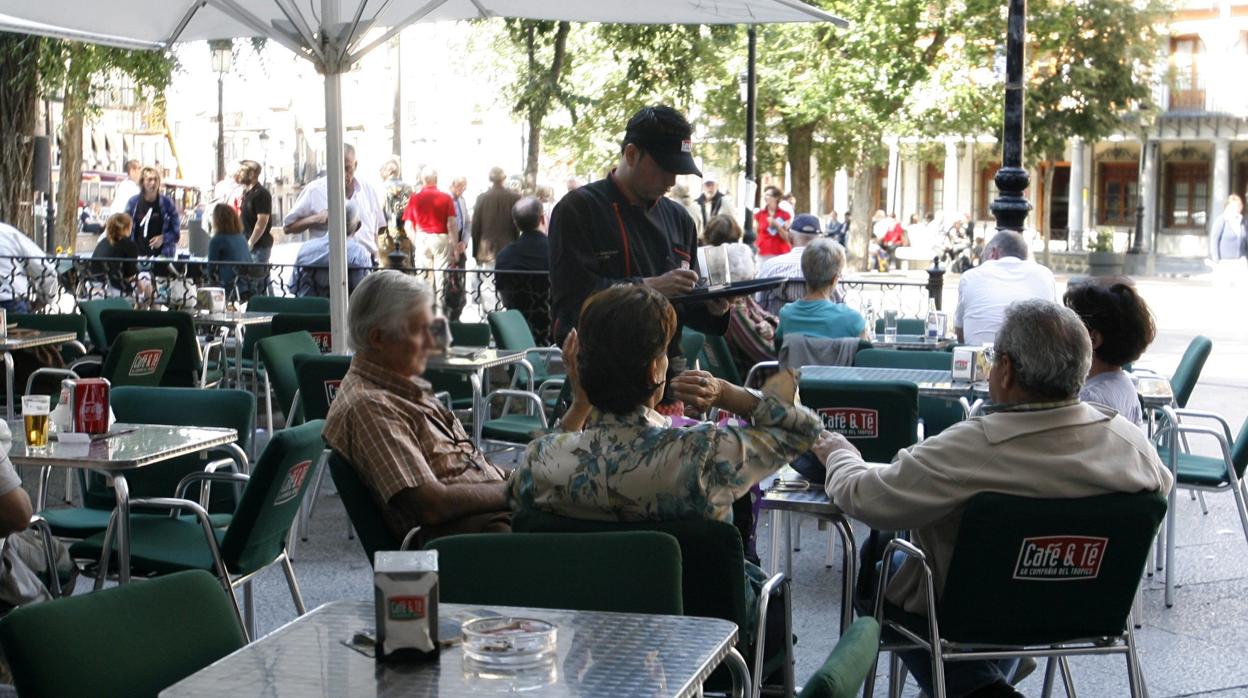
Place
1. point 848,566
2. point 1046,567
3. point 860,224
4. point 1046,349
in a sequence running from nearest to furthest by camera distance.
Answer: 1. point 1046,567
2. point 1046,349
3. point 848,566
4. point 860,224

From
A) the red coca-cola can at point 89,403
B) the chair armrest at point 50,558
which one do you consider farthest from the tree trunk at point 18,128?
the chair armrest at point 50,558

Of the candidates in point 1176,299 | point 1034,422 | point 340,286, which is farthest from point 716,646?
A: point 1176,299

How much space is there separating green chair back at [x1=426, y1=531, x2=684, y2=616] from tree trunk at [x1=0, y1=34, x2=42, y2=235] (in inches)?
598

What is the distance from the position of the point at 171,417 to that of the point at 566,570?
3.07 m

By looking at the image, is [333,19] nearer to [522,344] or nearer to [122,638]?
[522,344]

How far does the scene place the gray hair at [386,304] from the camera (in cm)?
153

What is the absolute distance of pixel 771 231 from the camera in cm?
1797

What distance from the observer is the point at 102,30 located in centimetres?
850

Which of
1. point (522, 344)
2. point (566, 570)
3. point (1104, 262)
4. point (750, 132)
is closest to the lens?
point (566, 570)

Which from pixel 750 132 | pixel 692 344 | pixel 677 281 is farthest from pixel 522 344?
pixel 750 132

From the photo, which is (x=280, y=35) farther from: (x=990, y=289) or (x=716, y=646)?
(x=716, y=646)

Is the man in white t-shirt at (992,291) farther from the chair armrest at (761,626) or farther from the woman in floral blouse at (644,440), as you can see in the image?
the woman in floral blouse at (644,440)

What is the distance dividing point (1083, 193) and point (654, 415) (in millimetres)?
48794

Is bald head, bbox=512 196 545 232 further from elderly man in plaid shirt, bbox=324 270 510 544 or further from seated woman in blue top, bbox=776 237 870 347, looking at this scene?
elderly man in plaid shirt, bbox=324 270 510 544
